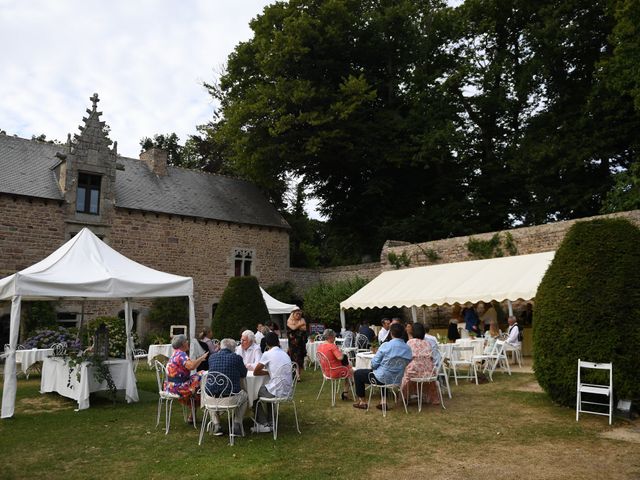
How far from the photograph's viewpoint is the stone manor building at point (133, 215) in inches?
605

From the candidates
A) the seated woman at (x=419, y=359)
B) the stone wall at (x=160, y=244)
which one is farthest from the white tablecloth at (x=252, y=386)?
the stone wall at (x=160, y=244)

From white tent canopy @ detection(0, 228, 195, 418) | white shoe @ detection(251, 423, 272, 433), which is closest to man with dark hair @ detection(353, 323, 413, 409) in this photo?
white shoe @ detection(251, 423, 272, 433)

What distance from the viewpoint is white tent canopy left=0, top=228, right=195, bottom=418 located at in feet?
23.0

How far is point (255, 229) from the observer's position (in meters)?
20.1

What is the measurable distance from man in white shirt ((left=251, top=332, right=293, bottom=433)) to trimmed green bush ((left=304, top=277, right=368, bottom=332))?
11543mm

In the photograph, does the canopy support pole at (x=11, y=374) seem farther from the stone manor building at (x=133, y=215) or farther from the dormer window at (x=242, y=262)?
the dormer window at (x=242, y=262)

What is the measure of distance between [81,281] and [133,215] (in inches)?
404

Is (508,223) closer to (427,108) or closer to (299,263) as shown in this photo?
(427,108)

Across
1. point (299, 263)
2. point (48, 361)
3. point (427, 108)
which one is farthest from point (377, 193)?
point (48, 361)

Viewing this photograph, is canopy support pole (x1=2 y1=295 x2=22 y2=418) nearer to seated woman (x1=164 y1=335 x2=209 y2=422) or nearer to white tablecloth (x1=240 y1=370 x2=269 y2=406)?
seated woman (x1=164 y1=335 x2=209 y2=422)

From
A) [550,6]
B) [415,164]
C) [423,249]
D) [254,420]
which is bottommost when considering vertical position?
[254,420]

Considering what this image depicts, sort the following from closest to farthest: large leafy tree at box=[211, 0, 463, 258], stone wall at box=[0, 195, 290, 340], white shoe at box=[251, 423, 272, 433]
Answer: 1. white shoe at box=[251, 423, 272, 433]
2. stone wall at box=[0, 195, 290, 340]
3. large leafy tree at box=[211, 0, 463, 258]

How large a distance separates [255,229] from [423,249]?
23.3ft

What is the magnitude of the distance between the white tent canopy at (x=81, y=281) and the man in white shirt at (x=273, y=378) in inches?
99.3
